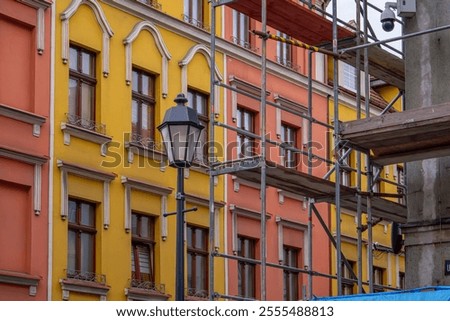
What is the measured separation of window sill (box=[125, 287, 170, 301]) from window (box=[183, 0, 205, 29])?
5910mm

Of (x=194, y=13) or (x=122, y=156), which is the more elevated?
(x=194, y=13)

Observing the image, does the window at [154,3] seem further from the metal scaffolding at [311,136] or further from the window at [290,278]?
the window at [290,278]

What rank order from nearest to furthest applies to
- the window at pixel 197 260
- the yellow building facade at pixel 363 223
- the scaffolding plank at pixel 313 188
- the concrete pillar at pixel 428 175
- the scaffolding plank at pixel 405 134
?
the scaffolding plank at pixel 405 134
the concrete pillar at pixel 428 175
the scaffolding plank at pixel 313 188
the window at pixel 197 260
the yellow building facade at pixel 363 223

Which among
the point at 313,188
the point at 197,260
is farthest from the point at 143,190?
the point at 313,188

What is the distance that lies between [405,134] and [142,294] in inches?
365

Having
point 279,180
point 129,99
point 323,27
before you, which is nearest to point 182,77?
point 129,99

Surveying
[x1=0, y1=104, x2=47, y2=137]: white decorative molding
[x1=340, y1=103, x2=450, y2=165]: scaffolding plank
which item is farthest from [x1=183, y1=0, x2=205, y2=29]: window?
[x1=340, y1=103, x2=450, y2=165]: scaffolding plank

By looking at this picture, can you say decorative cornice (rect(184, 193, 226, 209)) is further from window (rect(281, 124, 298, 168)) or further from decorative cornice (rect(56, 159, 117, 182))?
window (rect(281, 124, 298, 168))

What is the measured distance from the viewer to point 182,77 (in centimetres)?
2733

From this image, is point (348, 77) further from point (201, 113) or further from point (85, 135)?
point (85, 135)

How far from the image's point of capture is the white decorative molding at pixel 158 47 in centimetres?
2570

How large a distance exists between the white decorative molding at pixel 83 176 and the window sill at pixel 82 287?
116 centimetres

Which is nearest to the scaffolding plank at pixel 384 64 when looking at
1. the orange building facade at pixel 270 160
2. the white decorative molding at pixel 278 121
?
the orange building facade at pixel 270 160

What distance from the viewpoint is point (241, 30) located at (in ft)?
97.3
